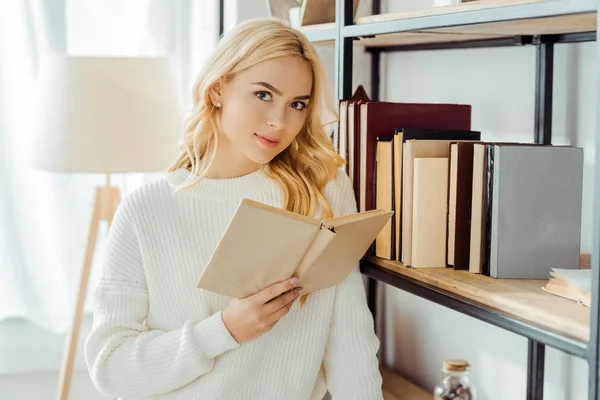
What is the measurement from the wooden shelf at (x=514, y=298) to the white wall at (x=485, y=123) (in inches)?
14.6

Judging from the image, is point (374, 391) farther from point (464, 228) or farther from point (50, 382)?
point (50, 382)

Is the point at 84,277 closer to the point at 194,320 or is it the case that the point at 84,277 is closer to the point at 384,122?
the point at 194,320

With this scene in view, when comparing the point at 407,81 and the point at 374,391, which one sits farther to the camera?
the point at 407,81

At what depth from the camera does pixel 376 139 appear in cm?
155

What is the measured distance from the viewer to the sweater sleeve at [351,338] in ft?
5.13

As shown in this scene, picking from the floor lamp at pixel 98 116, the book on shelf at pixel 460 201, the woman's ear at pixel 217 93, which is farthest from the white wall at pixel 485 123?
the woman's ear at pixel 217 93

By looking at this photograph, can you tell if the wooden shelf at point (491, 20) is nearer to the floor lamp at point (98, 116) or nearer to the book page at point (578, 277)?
the book page at point (578, 277)

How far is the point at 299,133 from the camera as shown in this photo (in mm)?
1629

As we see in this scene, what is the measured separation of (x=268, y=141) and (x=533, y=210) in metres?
0.49

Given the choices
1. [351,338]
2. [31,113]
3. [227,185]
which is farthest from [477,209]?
[31,113]

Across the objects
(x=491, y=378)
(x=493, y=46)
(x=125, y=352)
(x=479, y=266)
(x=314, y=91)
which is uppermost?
(x=493, y=46)

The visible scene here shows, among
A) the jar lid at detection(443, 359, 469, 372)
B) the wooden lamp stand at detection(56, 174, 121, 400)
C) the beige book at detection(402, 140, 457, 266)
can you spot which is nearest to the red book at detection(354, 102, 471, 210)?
the beige book at detection(402, 140, 457, 266)

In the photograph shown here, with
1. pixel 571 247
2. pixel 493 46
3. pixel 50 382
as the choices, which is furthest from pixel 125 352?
pixel 50 382

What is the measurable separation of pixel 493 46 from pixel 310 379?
85 cm
